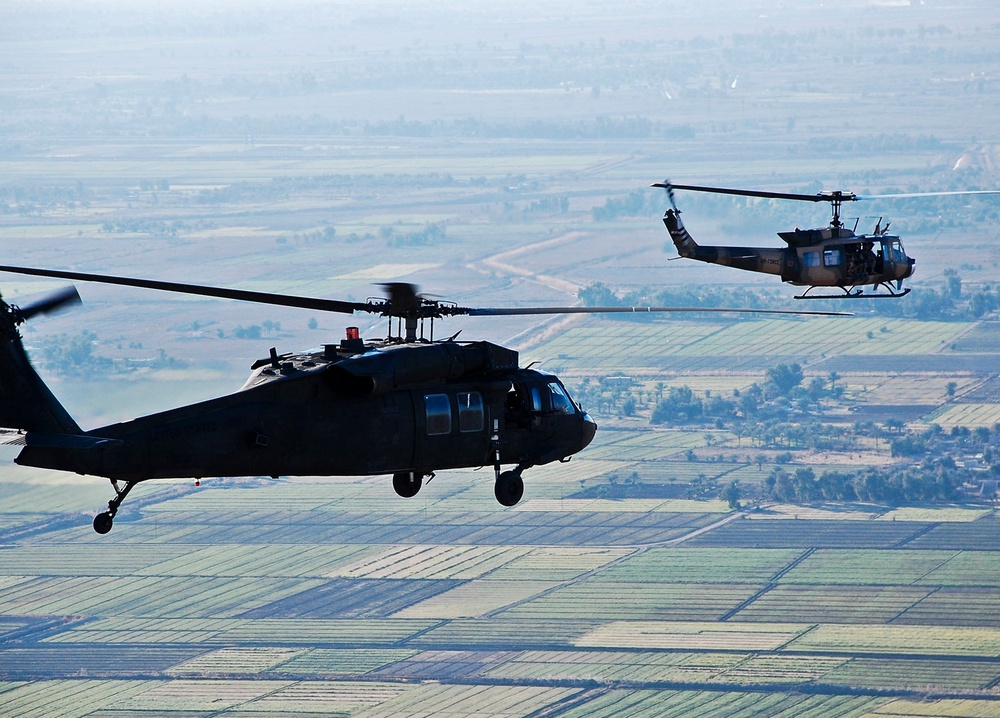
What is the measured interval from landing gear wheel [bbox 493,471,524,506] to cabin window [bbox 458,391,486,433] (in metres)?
1.12

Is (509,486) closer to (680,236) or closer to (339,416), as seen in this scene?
(339,416)

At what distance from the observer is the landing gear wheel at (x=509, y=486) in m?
34.0

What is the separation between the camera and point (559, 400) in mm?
35312

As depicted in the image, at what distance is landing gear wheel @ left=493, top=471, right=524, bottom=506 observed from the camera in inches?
1340

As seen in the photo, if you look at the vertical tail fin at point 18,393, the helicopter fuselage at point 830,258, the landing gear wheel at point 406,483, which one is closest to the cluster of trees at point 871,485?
the helicopter fuselage at point 830,258

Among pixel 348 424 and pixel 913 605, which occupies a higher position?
pixel 348 424

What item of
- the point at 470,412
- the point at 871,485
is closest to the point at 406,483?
the point at 470,412

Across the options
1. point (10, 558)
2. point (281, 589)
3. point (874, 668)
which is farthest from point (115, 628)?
point (874, 668)

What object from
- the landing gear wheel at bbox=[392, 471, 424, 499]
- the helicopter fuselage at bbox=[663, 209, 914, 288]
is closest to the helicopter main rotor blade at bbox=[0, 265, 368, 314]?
the landing gear wheel at bbox=[392, 471, 424, 499]

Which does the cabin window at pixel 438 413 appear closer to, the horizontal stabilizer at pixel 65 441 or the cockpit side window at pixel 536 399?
the cockpit side window at pixel 536 399

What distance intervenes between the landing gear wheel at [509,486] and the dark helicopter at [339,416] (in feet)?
0.12

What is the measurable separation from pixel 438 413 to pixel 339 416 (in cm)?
199

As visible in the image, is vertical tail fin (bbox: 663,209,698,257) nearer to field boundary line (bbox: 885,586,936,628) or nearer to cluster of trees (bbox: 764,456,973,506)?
field boundary line (bbox: 885,586,936,628)

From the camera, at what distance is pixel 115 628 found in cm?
11212
